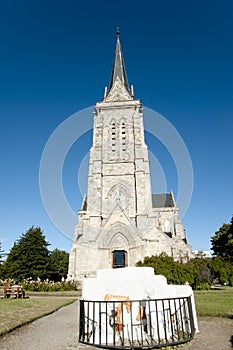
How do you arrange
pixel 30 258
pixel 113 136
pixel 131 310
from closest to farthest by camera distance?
pixel 131 310 → pixel 30 258 → pixel 113 136

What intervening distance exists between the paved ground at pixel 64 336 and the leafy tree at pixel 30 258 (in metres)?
26.7

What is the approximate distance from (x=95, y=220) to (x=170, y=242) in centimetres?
875

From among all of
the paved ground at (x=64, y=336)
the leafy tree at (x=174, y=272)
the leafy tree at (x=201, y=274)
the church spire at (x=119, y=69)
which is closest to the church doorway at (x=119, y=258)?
the leafy tree at (x=174, y=272)

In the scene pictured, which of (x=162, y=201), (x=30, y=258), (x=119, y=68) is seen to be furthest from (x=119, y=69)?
(x=30, y=258)

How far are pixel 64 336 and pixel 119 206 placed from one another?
2312 cm

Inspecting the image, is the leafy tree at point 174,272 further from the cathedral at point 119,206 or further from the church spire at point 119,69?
the church spire at point 119,69

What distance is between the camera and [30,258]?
32.5 meters

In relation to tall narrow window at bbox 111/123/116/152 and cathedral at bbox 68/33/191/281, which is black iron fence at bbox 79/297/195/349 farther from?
tall narrow window at bbox 111/123/116/152

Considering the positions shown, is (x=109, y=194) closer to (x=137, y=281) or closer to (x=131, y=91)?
(x=131, y=91)

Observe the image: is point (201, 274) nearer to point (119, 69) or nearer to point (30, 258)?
point (30, 258)

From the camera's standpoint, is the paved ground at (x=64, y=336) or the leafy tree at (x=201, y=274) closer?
the paved ground at (x=64, y=336)

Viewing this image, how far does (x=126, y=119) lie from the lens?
35.6 metres

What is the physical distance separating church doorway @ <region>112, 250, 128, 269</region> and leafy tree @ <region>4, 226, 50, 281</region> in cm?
1048

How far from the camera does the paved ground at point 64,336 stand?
497 centimetres
